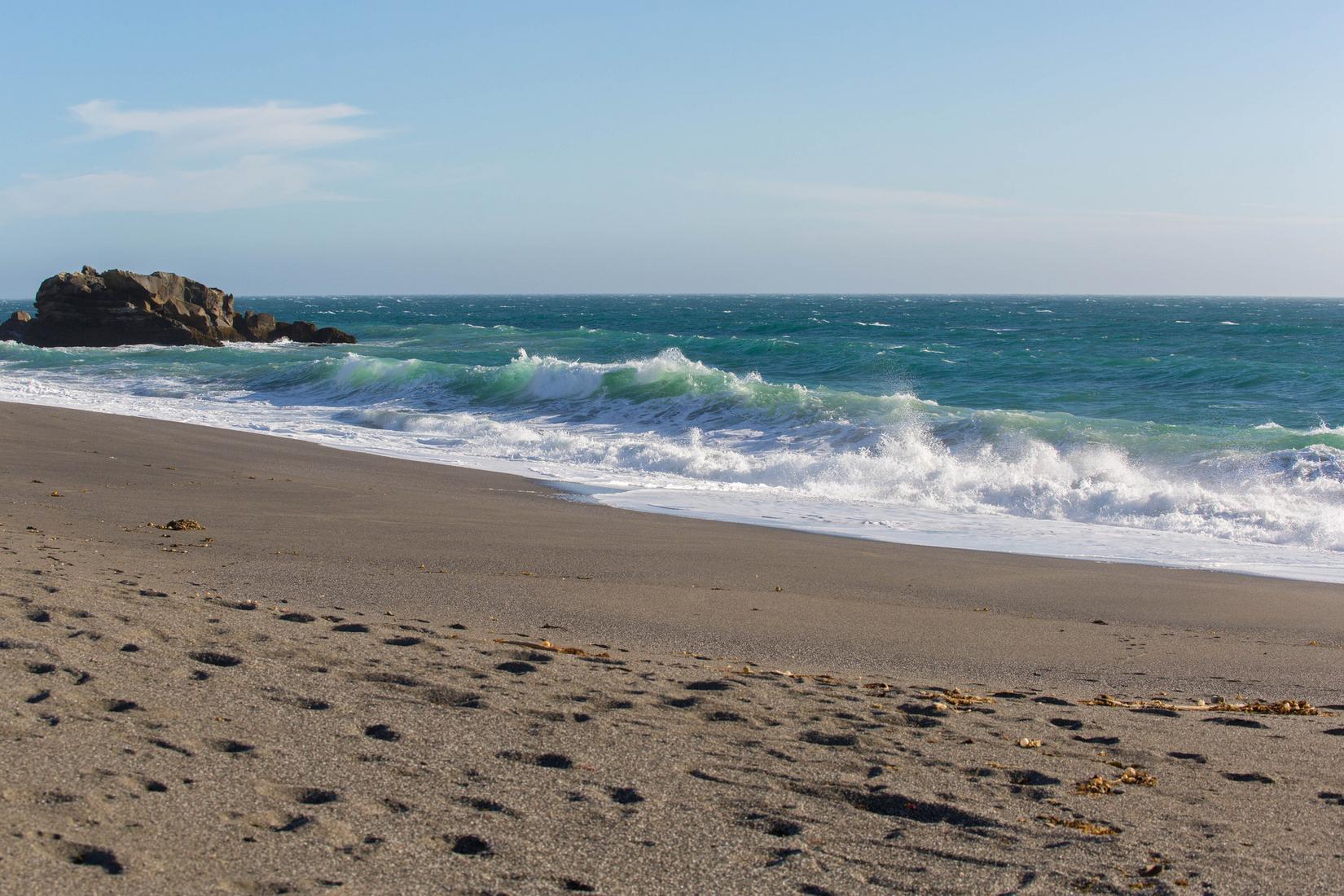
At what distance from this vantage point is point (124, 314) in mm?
41562

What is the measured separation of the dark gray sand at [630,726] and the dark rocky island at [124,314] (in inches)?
1468

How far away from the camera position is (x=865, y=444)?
16.5 m

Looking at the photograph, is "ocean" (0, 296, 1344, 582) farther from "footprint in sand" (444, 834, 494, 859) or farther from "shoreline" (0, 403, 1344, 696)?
"footprint in sand" (444, 834, 494, 859)

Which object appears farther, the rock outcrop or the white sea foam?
the rock outcrop

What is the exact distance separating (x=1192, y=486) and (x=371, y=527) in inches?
382

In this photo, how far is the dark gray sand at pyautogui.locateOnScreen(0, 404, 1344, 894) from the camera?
2766 millimetres

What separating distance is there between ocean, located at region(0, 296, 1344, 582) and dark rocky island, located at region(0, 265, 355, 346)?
5.73 ft

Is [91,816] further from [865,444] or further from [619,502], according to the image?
[865,444]

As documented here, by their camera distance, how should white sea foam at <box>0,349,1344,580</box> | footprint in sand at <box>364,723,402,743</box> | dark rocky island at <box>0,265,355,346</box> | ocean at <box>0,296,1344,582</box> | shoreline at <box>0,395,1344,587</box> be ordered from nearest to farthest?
footprint in sand at <box>364,723,402,743</box>, shoreline at <box>0,395,1344,587</box>, white sea foam at <box>0,349,1344,580</box>, ocean at <box>0,296,1344,582</box>, dark rocky island at <box>0,265,355,346</box>

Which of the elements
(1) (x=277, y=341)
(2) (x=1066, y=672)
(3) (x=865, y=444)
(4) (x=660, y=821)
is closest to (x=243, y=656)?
(4) (x=660, y=821)

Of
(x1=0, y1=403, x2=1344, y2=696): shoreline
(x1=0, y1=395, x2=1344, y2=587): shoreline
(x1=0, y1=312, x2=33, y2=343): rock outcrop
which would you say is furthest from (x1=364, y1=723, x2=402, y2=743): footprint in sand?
(x1=0, y1=312, x2=33, y2=343): rock outcrop

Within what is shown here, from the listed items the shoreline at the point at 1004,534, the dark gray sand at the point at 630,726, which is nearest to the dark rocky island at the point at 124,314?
the shoreline at the point at 1004,534

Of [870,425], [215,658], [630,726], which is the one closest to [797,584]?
[630,726]

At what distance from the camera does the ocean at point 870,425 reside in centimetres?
1132
